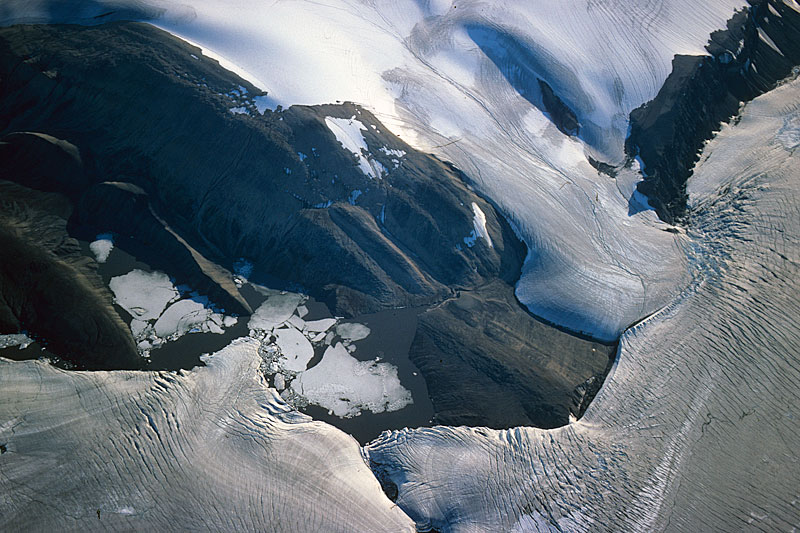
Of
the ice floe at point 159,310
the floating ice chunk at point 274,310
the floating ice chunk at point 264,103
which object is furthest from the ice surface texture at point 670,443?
the floating ice chunk at point 264,103

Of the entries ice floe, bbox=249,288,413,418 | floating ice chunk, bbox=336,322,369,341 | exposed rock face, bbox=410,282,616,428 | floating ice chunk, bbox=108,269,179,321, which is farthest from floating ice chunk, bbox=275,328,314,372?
floating ice chunk, bbox=108,269,179,321

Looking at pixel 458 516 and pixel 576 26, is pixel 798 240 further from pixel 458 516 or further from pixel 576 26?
pixel 458 516

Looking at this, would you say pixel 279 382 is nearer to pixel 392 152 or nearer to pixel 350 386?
pixel 350 386

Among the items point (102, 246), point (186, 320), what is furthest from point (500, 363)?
point (102, 246)

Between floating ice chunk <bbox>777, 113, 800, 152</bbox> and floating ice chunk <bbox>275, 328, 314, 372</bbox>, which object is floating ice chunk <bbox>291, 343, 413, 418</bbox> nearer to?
floating ice chunk <bbox>275, 328, 314, 372</bbox>

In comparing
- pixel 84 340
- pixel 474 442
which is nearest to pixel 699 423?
pixel 474 442
